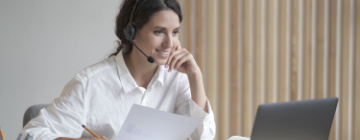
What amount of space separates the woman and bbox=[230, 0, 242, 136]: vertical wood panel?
1.11 metres

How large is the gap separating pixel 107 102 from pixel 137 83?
16 cm

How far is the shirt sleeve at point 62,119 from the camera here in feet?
5.22

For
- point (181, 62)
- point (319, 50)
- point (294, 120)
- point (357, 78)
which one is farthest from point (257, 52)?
point (294, 120)

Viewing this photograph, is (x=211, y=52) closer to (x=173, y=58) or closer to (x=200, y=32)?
(x=200, y=32)

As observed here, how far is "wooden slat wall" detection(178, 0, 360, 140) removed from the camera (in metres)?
2.86

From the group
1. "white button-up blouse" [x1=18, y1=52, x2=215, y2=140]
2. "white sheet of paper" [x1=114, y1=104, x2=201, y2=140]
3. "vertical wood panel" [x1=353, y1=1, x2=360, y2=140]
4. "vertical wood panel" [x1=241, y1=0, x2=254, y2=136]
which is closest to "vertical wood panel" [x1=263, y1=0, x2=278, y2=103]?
"vertical wood panel" [x1=241, y1=0, x2=254, y2=136]

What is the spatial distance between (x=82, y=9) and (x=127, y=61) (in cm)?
123

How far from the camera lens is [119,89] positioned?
1.83m

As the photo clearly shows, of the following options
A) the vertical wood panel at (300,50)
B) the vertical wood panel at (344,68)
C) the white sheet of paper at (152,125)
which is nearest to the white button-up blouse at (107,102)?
the white sheet of paper at (152,125)

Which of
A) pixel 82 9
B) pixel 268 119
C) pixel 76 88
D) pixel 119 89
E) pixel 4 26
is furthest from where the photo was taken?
pixel 82 9

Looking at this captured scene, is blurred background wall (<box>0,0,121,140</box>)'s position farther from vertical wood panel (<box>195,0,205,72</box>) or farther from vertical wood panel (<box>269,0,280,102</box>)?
vertical wood panel (<box>269,0,280,102</box>)

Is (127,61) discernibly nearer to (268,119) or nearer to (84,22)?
(268,119)

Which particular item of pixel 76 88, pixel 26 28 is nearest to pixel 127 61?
pixel 76 88

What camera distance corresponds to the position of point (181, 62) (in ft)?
5.98
